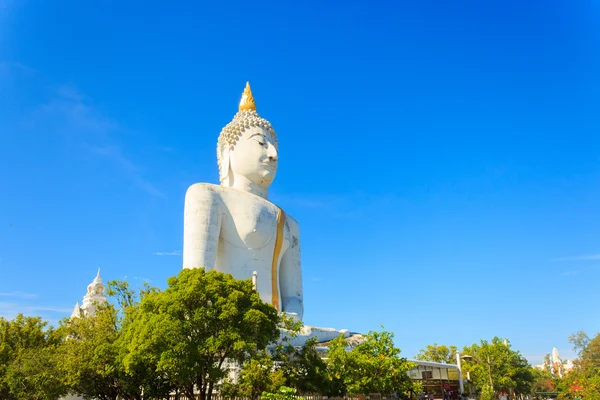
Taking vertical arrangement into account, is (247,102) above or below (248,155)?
above

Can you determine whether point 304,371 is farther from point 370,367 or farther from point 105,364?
point 105,364

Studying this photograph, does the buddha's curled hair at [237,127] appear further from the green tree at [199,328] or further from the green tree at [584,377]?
the green tree at [584,377]

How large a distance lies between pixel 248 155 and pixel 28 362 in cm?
1115

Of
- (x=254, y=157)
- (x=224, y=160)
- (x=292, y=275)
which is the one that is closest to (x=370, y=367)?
(x=292, y=275)

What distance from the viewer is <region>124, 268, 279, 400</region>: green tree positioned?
1377cm

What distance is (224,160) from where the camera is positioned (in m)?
23.4

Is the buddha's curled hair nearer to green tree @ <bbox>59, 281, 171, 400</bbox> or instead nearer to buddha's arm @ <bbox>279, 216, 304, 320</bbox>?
buddha's arm @ <bbox>279, 216, 304, 320</bbox>

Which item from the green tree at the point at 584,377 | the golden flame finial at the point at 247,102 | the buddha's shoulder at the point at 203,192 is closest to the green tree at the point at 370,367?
the buddha's shoulder at the point at 203,192

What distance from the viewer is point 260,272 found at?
21.5m

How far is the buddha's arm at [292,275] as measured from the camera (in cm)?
2244

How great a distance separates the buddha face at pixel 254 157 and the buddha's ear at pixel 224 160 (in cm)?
21

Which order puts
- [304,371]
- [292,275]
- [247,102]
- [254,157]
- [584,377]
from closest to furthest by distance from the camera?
1. [304,371]
2. [254,157]
3. [292,275]
4. [247,102]
5. [584,377]

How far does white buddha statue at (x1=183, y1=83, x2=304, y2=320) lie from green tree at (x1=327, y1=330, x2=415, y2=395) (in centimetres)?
426

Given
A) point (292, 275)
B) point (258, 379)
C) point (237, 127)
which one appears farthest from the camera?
point (292, 275)
